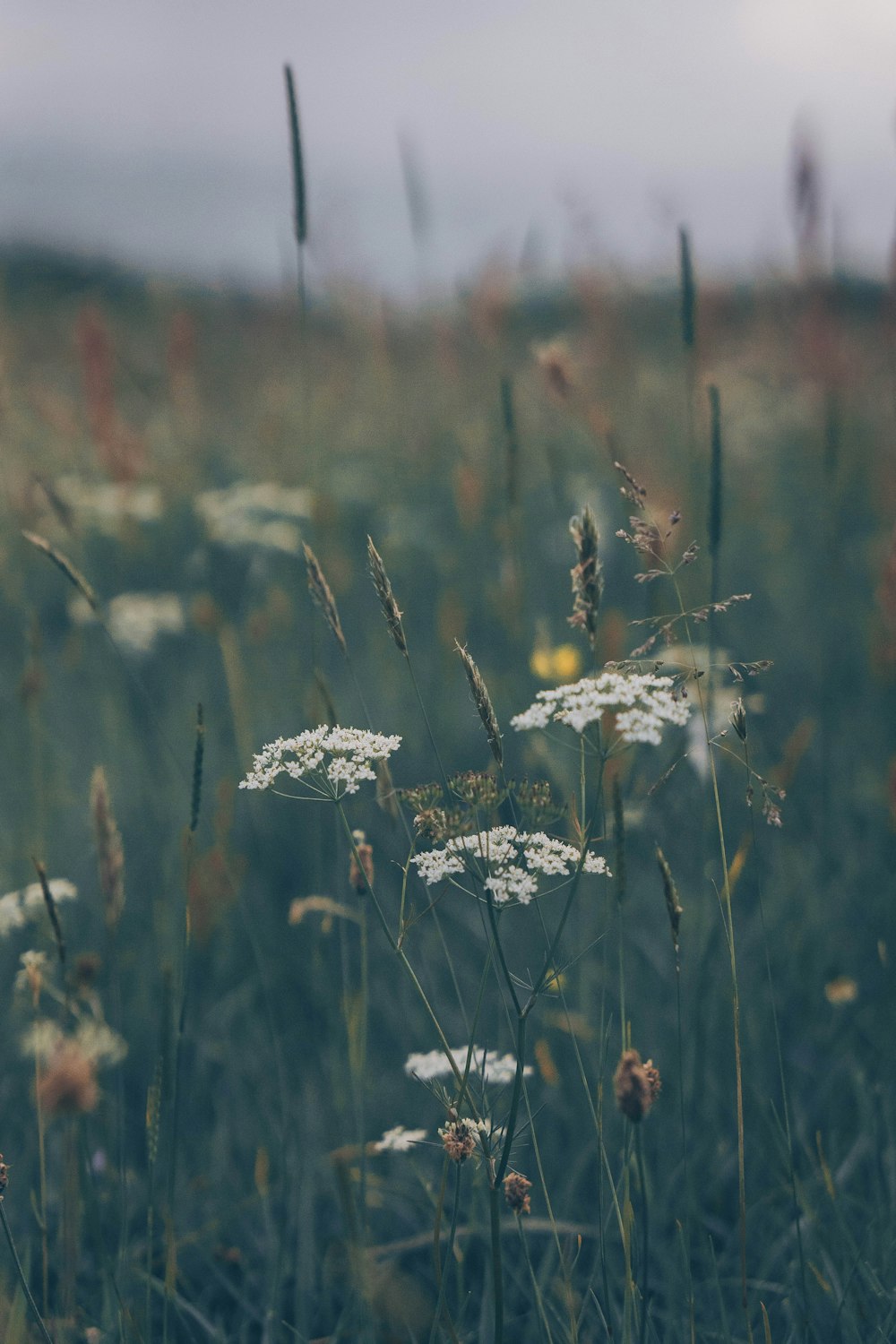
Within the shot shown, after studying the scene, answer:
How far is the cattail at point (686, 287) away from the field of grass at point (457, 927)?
2.1 inches

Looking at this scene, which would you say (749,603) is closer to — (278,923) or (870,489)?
(870,489)

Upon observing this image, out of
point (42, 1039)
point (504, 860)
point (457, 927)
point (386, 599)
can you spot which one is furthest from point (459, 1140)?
point (457, 927)

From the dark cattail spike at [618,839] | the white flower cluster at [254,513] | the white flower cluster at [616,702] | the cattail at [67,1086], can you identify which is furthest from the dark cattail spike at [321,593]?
the white flower cluster at [254,513]

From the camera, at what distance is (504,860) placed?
112 centimetres

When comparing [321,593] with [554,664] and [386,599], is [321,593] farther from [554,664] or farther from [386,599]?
[554,664]

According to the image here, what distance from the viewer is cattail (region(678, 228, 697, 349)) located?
156 cm

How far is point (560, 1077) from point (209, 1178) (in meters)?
0.66

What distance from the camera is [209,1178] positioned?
1.77m

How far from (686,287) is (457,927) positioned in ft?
5.08

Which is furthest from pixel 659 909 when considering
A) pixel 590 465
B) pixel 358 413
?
pixel 358 413

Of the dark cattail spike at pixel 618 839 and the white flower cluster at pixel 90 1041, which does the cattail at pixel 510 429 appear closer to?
the dark cattail spike at pixel 618 839

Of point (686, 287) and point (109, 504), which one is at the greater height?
point (686, 287)

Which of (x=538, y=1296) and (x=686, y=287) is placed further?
(x=686, y=287)

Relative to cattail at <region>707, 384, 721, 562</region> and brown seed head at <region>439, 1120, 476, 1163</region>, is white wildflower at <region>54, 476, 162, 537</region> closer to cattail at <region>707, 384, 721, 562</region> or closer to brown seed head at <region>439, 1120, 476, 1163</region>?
cattail at <region>707, 384, 721, 562</region>
